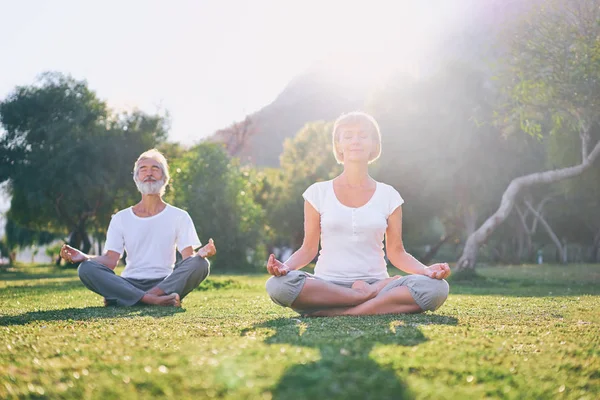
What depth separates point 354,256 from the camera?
5.65 m

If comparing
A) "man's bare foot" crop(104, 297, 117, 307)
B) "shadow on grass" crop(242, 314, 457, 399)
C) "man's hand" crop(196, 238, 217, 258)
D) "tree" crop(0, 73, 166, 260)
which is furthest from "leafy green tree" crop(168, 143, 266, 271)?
"shadow on grass" crop(242, 314, 457, 399)

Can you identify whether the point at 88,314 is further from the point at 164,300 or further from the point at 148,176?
the point at 148,176

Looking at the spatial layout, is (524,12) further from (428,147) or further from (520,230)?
(520,230)

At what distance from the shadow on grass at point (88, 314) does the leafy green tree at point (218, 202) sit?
57.6 feet

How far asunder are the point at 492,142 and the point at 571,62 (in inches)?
596

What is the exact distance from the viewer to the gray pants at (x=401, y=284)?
5.42 m

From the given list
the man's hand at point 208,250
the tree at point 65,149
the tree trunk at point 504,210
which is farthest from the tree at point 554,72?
the tree at point 65,149

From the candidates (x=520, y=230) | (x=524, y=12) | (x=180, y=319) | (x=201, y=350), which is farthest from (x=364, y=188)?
(x=520, y=230)

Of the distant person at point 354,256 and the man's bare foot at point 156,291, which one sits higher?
the distant person at point 354,256

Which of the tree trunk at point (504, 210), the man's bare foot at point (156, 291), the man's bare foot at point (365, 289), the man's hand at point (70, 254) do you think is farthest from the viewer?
the tree trunk at point (504, 210)

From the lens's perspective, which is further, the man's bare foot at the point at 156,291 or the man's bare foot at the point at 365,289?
the man's bare foot at the point at 156,291

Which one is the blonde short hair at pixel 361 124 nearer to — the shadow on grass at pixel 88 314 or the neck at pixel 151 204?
the shadow on grass at pixel 88 314

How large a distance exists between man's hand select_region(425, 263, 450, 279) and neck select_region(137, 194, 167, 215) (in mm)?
3511

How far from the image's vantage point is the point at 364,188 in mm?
5848
